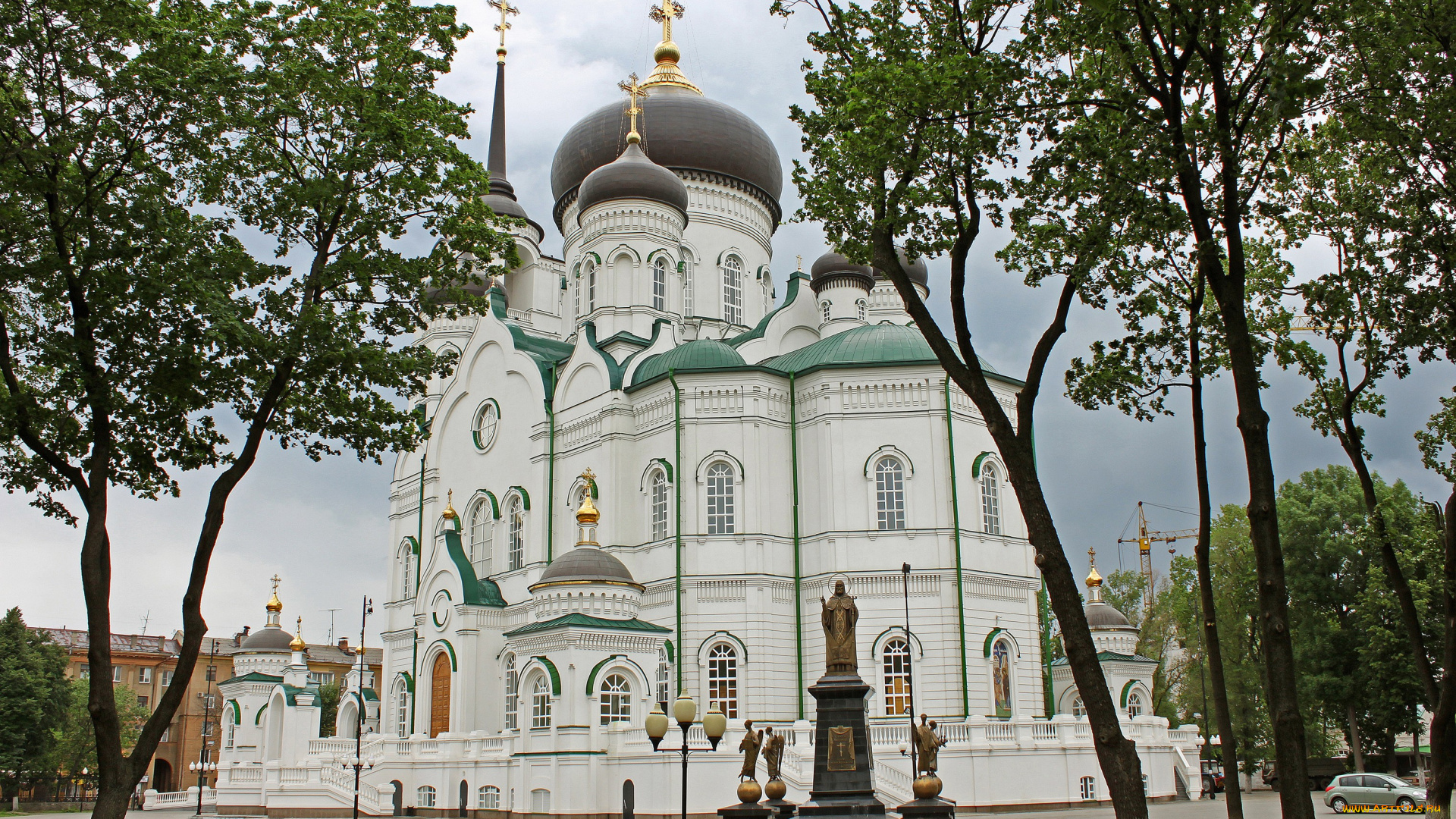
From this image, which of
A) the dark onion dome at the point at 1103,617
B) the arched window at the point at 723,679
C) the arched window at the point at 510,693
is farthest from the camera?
the dark onion dome at the point at 1103,617

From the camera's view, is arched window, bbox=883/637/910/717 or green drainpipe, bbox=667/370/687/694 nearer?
arched window, bbox=883/637/910/717

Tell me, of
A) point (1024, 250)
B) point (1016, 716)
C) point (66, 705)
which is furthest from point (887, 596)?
point (66, 705)

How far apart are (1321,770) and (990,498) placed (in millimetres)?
20485

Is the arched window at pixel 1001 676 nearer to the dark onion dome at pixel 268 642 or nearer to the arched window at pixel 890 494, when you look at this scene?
the arched window at pixel 890 494

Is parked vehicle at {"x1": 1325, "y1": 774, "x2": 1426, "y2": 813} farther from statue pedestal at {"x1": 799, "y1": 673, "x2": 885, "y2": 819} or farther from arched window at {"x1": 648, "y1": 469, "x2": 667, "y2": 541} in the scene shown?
arched window at {"x1": 648, "y1": 469, "x2": 667, "y2": 541}

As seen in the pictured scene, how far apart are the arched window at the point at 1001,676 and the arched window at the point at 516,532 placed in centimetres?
1127

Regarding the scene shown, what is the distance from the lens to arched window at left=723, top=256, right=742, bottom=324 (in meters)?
35.2

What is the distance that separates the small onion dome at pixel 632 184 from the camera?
105ft

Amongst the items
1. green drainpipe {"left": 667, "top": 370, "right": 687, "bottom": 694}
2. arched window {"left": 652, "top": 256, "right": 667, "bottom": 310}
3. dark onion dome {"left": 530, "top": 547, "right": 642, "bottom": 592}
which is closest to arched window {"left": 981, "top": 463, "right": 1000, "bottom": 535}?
green drainpipe {"left": 667, "top": 370, "right": 687, "bottom": 694}

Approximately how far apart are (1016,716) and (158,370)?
716 inches

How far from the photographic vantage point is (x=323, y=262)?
1277cm

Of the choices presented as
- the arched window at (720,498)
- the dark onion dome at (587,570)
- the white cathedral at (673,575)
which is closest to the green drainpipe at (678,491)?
the white cathedral at (673,575)

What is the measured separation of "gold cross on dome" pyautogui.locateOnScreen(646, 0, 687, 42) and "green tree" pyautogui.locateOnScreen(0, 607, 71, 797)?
93.2 ft

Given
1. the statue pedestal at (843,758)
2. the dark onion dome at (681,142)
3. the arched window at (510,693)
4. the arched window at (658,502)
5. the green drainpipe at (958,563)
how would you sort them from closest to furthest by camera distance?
1. the statue pedestal at (843,758)
2. the green drainpipe at (958,563)
3. the arched window at (510,693)
4. the arched window at (658,502)
5. the dark onion dome at (681,142)
